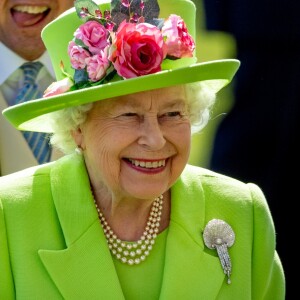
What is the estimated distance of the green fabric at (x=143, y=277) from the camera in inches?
144

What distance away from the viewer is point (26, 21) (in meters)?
5.23

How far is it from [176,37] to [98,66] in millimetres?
292

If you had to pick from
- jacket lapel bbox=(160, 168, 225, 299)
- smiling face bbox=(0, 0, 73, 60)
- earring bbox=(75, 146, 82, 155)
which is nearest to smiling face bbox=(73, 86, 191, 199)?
earring bbox=(75, 146, 82, 155)

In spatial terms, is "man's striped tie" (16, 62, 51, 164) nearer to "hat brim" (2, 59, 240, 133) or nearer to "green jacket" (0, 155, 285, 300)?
"green jacket" (0, 155, 285, 300)

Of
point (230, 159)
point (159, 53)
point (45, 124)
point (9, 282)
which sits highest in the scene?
point (159, 53)

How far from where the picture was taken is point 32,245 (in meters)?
3.57

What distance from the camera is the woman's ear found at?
367 cm

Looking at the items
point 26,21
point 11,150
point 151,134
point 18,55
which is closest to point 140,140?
point 151,134

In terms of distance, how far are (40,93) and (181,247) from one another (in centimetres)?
159

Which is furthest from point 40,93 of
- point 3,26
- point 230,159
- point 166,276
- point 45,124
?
point 166,276

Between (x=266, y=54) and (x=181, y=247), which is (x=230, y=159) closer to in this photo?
(x=266, y=54)

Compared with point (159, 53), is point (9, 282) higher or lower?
lower

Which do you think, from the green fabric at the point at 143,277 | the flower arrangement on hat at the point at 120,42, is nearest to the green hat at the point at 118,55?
the flower arrangement on hat at the point at 120,42

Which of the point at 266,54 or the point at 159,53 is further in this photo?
the point at 266,54
